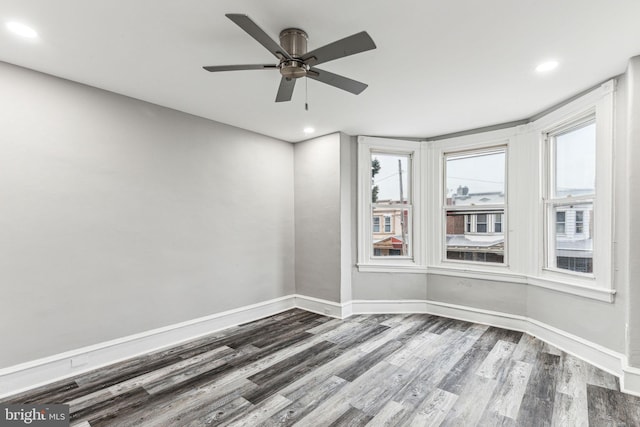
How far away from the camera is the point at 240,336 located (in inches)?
141

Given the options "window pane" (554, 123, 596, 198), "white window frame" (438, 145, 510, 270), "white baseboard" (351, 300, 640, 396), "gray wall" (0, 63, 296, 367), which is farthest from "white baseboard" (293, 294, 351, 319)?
"window pane" (554, 123, 596, 198)

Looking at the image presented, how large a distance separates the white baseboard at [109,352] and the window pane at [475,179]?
326cm

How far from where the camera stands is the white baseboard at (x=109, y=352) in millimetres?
2428

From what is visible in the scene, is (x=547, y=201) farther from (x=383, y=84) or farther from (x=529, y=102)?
(x=383, y=84)

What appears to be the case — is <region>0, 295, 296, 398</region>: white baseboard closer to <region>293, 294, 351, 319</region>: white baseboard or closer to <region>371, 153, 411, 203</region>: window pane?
<region>293, 294, 351, 319</region>: white baseboard

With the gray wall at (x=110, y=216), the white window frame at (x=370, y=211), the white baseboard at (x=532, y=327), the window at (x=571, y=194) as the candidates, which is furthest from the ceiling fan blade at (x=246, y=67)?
the white baseboard at (x=532, y=327)

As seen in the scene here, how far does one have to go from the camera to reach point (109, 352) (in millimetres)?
2891

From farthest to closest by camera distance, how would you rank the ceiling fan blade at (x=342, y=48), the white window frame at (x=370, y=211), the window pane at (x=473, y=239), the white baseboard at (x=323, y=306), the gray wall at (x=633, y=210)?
the white window frame at (x=370, y=211) < the white baseboard at (x=323, y=306) < the window pane at (x=473, y=239) < the gray wall at (x=633, y=210) < the ceiling fan blade at (x=342, y=48)

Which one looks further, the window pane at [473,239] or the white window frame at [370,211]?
the white window frame at [370,211]

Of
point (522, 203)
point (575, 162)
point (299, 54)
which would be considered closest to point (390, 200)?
point (522, 203)

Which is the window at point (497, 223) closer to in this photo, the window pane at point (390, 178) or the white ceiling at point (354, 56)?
the window pane at point (390, 178)

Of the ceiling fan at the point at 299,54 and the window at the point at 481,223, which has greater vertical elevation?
the ceiling fan at the point at 299,54

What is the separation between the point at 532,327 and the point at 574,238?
1168mm

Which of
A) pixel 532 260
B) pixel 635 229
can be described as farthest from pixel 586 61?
pixel 532 260
